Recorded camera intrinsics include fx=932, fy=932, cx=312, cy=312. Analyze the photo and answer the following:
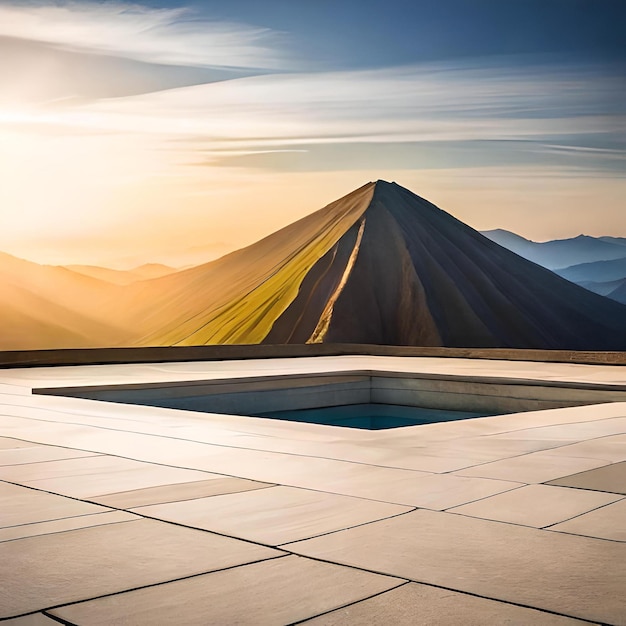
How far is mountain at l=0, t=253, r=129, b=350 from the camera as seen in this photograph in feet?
140

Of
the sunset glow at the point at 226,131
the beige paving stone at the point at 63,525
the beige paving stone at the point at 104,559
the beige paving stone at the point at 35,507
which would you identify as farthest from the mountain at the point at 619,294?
the beige paving stone at the point at 104,559

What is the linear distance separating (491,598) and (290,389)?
22.2 feet

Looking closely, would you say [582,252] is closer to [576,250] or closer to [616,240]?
[576,250]

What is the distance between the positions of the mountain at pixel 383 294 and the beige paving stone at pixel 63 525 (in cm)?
5369

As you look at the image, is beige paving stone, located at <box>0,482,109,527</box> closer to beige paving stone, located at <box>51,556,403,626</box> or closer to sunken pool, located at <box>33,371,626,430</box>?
beige paving stone, located at <box>51,556,403,626</box>

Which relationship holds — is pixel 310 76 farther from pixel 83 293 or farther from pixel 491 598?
pixel 491 598

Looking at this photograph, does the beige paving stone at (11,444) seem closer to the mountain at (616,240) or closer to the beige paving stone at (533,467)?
the beige paving stone at (533,467)

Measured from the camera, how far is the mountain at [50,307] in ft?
140

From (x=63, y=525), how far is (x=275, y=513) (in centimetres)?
69

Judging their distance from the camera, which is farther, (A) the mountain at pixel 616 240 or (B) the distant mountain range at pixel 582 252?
(A) the mountain at pixel 616 240

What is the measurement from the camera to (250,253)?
81.1 meters

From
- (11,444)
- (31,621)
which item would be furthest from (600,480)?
(11,444)

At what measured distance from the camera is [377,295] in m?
65.8

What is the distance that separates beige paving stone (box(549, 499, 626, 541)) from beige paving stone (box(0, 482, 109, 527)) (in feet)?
5.11
